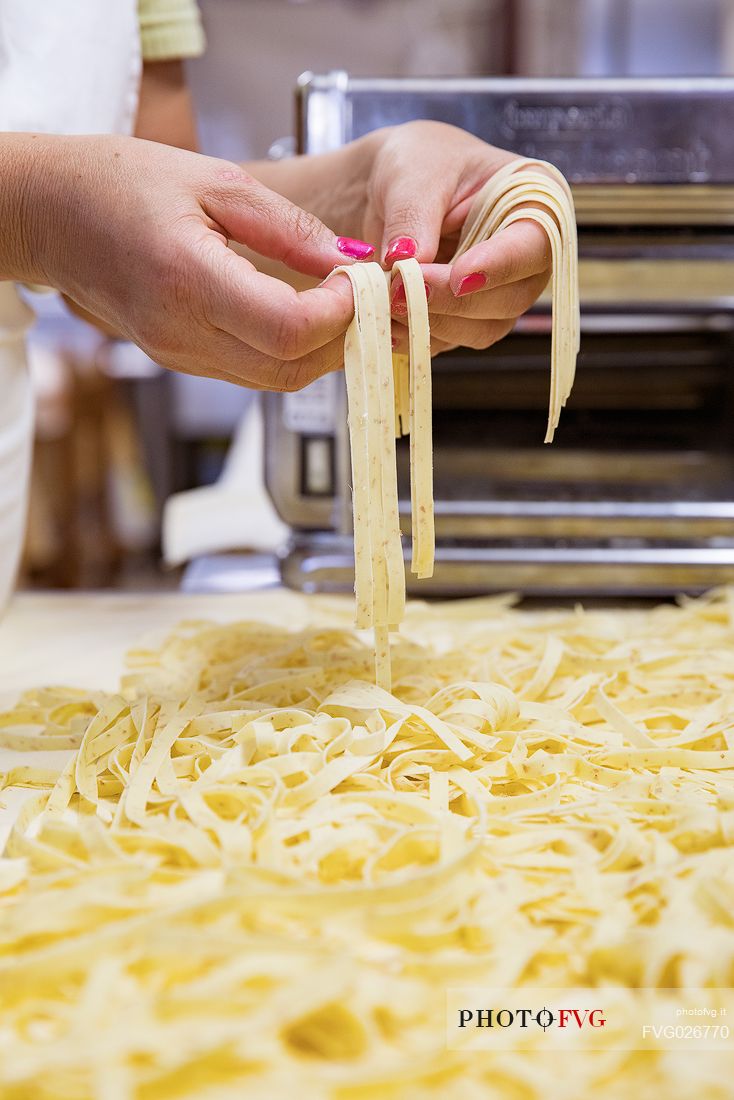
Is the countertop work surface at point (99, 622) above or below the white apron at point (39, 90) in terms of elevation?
below

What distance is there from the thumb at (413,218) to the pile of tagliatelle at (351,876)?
1.05ft

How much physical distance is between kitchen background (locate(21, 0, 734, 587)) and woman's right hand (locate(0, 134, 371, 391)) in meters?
1.06

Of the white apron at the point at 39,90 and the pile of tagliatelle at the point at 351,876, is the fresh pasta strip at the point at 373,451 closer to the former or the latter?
the pile of tagliatelle at the point at 351,876

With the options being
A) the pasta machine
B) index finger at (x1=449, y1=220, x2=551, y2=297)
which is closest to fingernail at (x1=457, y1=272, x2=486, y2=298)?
index finger at (x1=449, y1=220, x2=551, y2=297)

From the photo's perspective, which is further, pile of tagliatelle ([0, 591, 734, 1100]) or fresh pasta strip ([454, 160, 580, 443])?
fresh pasta strip ([454, 160, 580, 443])

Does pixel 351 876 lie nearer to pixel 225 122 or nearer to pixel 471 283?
pixel 471 283

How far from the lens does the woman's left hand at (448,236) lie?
0.67m

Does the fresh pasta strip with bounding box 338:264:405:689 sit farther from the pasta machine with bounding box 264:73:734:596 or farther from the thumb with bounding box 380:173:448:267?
the pasta machine with bounding box 264:73:734:596

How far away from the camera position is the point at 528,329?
3.50 feet

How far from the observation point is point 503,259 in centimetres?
66

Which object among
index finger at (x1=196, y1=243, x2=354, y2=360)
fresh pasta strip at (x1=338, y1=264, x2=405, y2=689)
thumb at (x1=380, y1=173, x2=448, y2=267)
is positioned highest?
thumb at (x1=380, y1=173, x2=448, y2=267)

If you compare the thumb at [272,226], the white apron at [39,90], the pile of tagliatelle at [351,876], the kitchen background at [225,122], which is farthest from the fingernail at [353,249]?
the kitchen background at [225,122]

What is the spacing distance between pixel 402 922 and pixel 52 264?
1.66ft

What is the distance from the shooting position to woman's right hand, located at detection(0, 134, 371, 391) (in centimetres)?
59
